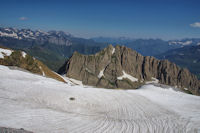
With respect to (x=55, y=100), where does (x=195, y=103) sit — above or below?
below

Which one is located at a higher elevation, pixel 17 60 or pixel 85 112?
pixel 17 60

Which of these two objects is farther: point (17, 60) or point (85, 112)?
point (17, 60)

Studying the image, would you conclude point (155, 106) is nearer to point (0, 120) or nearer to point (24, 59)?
point (0, 120)

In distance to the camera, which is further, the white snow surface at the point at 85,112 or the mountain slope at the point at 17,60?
the mountain slope at the point at 17,60

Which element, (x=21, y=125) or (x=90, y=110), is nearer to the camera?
(x=21, y=125)

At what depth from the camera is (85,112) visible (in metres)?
18.0

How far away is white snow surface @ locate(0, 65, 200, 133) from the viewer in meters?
14.1

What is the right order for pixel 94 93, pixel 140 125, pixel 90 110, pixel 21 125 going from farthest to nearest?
pixel 94 93, pixel 90 110, pixel 140 125, pixel 21 125

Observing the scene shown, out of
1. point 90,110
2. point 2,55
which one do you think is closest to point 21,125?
point 90,110

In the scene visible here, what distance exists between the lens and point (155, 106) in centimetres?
2191

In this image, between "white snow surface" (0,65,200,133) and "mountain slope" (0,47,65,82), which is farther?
"mountain slope" (0,47,65,82)

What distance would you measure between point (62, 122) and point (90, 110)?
4.74 meters

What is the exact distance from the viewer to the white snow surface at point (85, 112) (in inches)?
554

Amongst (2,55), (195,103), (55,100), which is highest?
(2,55)
